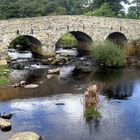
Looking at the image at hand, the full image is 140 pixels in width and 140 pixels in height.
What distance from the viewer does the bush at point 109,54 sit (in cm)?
3662

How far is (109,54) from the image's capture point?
120ft

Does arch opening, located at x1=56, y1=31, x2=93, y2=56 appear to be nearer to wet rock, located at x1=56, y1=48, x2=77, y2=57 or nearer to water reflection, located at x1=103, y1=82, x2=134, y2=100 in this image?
wet rock, located at x1=56, y1=48, x2=77, y2=57

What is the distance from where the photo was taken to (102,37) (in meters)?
45.5

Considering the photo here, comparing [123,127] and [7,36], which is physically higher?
[7,36]

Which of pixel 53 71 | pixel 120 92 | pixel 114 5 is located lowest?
pixel 120 92

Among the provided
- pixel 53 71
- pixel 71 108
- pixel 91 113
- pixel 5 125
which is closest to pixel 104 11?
pixel 53 71

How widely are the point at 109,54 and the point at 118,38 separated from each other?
43.7 ft

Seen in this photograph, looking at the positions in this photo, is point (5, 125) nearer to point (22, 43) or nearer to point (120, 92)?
point (120, 92)

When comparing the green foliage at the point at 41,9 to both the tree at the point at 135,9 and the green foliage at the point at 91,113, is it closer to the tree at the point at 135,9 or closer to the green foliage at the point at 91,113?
the tree at the point at 135,9

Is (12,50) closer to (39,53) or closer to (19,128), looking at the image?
(39,53)

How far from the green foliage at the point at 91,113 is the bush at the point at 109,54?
15.2 metres

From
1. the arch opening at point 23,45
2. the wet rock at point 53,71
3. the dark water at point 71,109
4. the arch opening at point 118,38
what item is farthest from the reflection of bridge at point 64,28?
the dark water at point 71,109

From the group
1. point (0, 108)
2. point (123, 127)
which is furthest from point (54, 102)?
point (123, 127)

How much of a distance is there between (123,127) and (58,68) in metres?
16.8
